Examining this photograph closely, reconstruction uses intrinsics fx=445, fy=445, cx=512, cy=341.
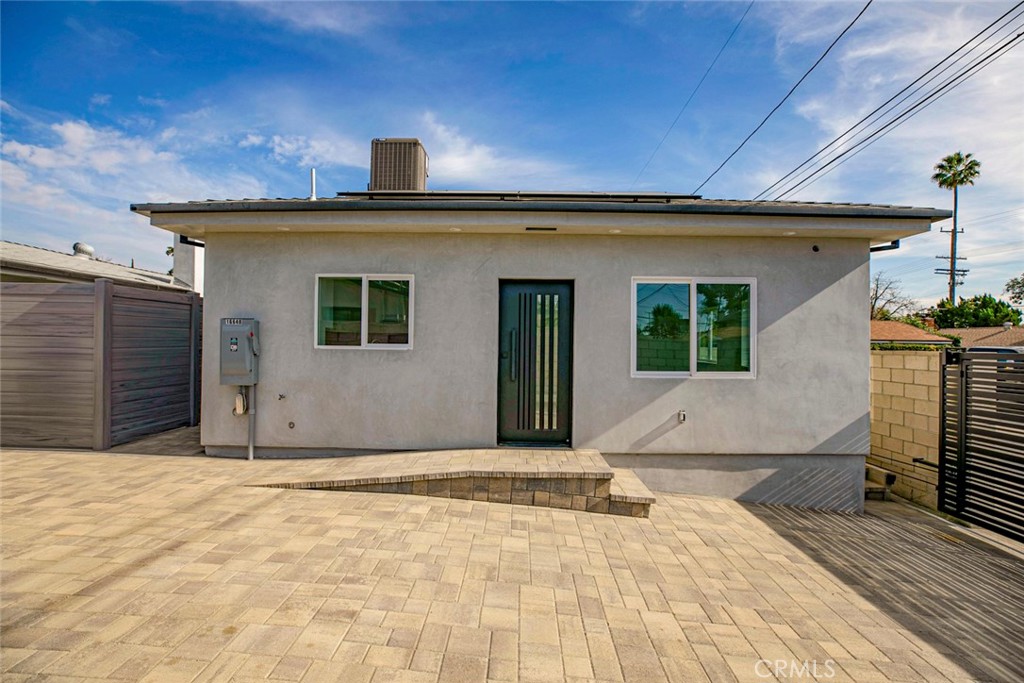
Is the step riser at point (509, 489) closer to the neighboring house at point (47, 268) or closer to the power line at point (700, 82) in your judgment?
the neighboring house at point (47, 268)

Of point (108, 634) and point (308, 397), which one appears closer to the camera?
point (108, 634)

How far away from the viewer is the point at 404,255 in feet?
19.1

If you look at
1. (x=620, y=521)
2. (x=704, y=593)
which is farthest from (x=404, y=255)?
(x=704, y=593)

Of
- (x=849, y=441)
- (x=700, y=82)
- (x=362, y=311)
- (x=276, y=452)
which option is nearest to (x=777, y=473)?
(x=849, y=441)

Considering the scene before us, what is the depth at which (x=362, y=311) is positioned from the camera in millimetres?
5859

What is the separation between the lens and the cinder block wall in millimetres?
6031

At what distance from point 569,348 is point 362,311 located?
278cm

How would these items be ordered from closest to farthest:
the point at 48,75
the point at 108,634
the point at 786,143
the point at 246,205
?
the point at 108,634 → the point at 246,205 → the point at 48,75 → the point at 786,143

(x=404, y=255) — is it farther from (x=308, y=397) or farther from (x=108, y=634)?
(x=108, y=634)

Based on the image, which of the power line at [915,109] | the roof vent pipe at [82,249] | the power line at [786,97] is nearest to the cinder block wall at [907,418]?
the power line at [915,109]

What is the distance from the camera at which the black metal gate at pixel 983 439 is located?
4.96 metres

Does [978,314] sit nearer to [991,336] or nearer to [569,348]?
[991,336]

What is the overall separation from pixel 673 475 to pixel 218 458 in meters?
5.95

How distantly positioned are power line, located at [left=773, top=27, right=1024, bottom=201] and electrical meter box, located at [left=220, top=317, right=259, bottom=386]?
11.1 meters
